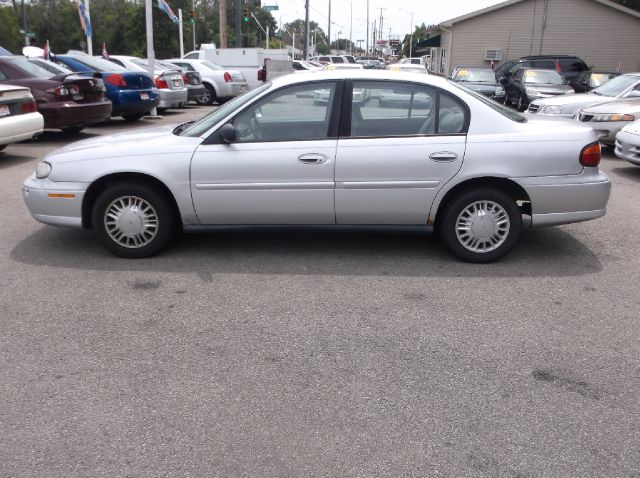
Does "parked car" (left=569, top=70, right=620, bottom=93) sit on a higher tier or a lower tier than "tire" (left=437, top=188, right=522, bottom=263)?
higher

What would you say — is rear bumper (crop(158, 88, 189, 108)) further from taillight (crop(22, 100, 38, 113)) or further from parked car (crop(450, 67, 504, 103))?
parked car (crop(450, 67, 504, 103))

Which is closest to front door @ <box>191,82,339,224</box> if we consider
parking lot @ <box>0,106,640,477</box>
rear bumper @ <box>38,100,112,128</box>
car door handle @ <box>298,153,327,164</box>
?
car door handle @ <box>298,153,327,164</box>

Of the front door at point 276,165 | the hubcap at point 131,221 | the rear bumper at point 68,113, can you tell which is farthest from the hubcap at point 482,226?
the rear bumper at point 68,113

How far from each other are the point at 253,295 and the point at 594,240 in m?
3.47

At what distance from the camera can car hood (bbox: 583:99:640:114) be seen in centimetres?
1148

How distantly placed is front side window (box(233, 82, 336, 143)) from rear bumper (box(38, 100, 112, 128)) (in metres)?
7.43

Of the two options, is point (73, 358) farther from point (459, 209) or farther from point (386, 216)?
point (459, 209)

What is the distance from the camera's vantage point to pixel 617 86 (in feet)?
44.4

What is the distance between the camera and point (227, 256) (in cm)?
577

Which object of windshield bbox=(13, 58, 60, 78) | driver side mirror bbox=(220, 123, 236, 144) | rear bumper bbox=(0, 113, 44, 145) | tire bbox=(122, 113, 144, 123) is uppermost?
windshield bbox=(13, 58, 60, 78)

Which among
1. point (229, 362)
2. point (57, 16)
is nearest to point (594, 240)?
point (229, 362)

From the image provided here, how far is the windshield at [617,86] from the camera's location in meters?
13.2

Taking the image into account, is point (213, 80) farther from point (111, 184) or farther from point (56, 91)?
point (111, 184)

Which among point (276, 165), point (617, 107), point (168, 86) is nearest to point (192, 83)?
point (168, 86)
